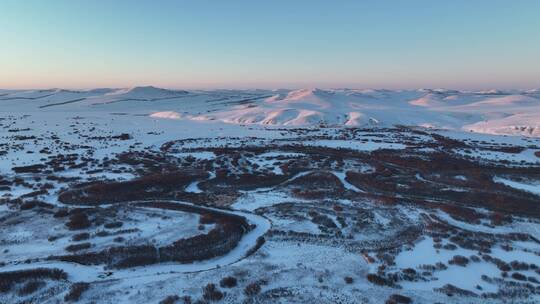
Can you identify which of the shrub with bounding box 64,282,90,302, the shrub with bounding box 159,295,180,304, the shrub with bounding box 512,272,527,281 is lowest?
the shrub with bounding box 512,272,527,281

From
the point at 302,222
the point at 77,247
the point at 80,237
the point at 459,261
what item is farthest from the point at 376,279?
the point at 80,237

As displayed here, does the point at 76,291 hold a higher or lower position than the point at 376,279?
higher

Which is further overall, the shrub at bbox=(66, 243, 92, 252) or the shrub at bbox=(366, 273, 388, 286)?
the shrub at bbox=(66, 243, 92, 252)

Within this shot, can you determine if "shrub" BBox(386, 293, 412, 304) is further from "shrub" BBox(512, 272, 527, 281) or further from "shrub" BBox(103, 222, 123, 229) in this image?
"shrub" BBox(103, 222, 123, 229)

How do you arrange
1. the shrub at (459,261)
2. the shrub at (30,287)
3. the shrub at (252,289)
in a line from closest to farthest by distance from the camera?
the shrub at (30,287)
the shrub at (252,289)
the shrub at (459,261)

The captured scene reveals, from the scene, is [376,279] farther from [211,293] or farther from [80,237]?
[80,237]

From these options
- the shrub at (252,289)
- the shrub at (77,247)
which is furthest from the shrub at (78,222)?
the shrub at (252,289)

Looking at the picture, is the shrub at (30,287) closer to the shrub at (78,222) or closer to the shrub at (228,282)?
the shrub at (78,222)

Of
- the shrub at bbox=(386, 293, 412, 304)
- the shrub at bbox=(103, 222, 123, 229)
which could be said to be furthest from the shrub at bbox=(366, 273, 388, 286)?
the shrub at bbox=(103, 222, 123, 229)

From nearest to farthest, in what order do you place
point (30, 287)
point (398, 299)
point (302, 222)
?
1. point (398, 299)
2. point (30, 287)
3. point (302, 222)

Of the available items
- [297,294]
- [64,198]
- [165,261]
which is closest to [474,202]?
[297,294]

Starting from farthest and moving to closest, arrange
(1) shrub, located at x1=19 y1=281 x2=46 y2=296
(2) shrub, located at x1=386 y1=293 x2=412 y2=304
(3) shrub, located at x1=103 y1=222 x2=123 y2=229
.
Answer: (3) shrub, located at x1=103 y1=222 x2=123 y2=229, (1) shrub, located at x1=19 y1=281 x2=46 y2=296, (2) shrub, located at x1=386 y1=293 x2=412 y2=304

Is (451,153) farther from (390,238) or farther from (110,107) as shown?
(110,107)
